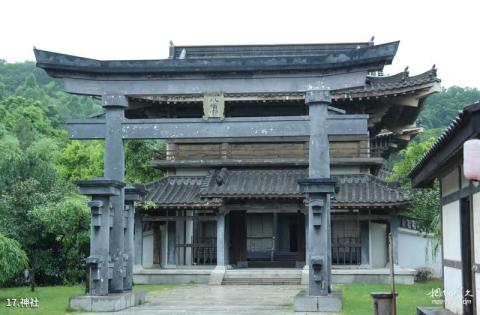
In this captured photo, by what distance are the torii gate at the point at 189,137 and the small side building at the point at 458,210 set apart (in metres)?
2.26

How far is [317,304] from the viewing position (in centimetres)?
1570

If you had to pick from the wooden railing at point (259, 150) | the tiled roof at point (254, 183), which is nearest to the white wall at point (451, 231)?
the tiled roof at point (254, 183)

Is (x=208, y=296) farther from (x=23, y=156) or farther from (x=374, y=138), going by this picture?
(x=374, y=138)

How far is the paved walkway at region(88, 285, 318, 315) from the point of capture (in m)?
16.1

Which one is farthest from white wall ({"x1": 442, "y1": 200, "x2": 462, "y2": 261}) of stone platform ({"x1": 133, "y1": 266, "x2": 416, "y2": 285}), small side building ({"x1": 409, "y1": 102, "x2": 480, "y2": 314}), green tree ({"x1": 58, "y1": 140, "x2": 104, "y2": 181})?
green tree ({"x1": 58, "y1": 140, "x2": 104, "y2": 181})

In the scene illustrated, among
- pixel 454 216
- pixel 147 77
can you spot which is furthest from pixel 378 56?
pixel 147 77

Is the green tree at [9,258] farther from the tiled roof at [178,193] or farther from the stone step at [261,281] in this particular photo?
the stone step at [261,281]

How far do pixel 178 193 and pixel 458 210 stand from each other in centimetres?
1684

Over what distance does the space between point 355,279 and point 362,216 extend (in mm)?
2555

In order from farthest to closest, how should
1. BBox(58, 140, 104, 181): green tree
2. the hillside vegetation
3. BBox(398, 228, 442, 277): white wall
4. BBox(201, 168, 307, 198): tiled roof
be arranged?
1. BBox(58, 140, 104, 181): green tree
2. BBox(398, 228, 442, 277): white wall
3. BBox(201, 168, 307, 198): tiled roof
4. the hillside vegetation

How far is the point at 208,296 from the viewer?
2095 centimetres

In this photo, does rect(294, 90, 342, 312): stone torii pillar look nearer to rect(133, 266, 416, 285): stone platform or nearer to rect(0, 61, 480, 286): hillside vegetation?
rect(0, 61, 480, 286): hillside vegetation

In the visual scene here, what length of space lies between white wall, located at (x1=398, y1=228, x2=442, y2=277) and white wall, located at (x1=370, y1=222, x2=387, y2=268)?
0.71 m

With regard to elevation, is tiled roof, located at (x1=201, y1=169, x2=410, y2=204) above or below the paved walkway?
above
